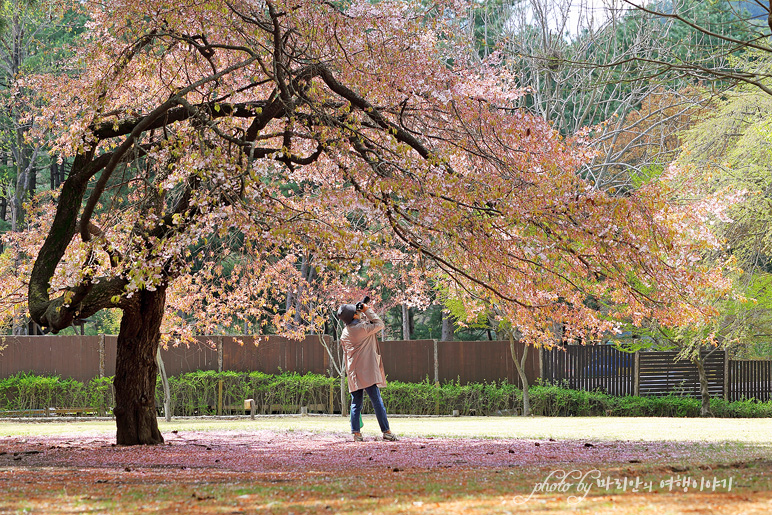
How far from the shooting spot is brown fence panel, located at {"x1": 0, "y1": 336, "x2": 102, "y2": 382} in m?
19.5

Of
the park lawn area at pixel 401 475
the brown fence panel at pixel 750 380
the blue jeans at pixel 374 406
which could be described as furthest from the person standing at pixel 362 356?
the brown fence panel at pixel 750 380

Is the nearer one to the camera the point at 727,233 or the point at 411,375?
the point at 727,233

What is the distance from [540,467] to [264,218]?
3.57 metres

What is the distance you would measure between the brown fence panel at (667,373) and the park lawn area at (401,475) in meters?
9.78

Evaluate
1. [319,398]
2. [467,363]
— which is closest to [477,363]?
[467,363]

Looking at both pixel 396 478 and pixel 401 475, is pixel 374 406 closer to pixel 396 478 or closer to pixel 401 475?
pixel 401 475

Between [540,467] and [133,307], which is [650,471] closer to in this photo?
[540,467]

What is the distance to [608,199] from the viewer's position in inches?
293

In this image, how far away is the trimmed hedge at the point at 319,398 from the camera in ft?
61.2

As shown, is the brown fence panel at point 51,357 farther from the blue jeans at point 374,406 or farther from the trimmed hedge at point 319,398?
Result: the blue jeans at point 374,406

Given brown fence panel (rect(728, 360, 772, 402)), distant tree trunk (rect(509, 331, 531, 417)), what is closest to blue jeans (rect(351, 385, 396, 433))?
distant tree trunk (rect(509, 331, 531, 417))

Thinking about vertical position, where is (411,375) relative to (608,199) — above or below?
below

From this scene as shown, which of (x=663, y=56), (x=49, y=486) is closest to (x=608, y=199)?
Result: (x=49, y=486)

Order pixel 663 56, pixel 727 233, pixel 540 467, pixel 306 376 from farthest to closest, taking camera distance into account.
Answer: pixel 663 56 → pixel 306 376 → pixel 727 233 → pixel 540 467
